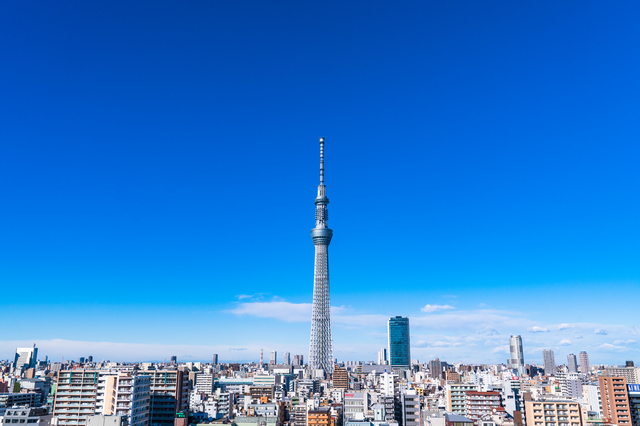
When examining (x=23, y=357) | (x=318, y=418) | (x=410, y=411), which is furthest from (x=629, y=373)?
(x=23, y=357)

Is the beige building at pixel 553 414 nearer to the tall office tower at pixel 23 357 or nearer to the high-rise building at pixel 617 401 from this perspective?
the high-rise building at pixel 617 401

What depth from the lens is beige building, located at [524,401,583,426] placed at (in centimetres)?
3391

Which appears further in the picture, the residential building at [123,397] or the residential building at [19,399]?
the residential building at [19,399]

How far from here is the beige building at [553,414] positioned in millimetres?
33906

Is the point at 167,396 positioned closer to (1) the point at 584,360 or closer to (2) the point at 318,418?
(2) the point at 318,418

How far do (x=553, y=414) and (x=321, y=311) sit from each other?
52346mm

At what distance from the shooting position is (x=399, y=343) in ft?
537

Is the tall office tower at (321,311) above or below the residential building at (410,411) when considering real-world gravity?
above

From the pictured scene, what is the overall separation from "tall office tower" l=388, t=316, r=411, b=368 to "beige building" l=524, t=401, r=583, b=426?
132480 mm

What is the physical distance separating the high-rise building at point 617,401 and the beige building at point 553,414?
11961mm

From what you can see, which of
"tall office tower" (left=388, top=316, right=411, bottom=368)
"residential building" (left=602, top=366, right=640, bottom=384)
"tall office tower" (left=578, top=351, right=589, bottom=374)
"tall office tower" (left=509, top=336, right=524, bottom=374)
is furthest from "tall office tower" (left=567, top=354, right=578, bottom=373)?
"residential building" (left=602, top=366, right=640, bottom=384)

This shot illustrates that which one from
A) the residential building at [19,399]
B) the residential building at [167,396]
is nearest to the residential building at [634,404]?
the residential building at [167,396]

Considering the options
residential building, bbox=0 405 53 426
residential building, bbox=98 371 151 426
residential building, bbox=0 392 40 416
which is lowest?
residential building, bbox=0 392 40 416

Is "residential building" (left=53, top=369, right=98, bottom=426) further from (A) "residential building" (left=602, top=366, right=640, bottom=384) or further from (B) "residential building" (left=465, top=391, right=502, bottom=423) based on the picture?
(A) "residential building" (left=602, top=366, right=640, bottom=384)
